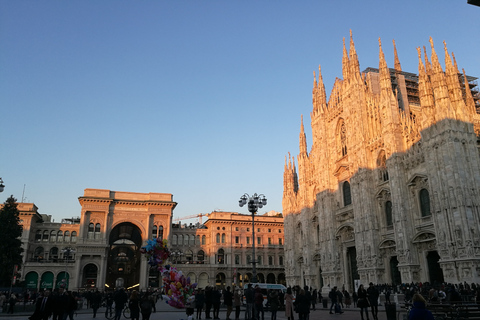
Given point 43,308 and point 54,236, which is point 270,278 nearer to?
point 54,236

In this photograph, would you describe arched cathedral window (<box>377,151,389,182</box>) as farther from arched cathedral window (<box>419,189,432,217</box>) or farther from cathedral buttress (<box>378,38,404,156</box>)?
arched cathedral window (<box>419,189,432,217</box>)

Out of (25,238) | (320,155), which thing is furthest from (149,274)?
(320,155)

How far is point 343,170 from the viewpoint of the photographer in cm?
4509

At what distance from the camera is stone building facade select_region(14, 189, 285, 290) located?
62.3 meters

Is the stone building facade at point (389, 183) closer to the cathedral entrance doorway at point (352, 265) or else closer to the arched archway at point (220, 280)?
the cathedral entrance doorway at point (352, 265)

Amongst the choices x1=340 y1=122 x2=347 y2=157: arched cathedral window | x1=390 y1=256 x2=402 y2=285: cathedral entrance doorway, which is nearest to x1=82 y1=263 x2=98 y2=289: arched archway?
x1=340 y1=122 x2=347 y2=157: arched cathedral window

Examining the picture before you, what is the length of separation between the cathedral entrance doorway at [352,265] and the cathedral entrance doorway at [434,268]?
10.6m

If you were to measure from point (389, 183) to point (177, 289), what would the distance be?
25179 millimetres

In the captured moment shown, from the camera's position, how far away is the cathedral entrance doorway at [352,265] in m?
41.9

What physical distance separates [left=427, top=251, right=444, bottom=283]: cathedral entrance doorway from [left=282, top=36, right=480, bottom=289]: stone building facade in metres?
0.08

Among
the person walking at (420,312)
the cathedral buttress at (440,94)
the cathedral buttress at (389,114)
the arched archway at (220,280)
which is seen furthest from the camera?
the arched archway at (220,280)

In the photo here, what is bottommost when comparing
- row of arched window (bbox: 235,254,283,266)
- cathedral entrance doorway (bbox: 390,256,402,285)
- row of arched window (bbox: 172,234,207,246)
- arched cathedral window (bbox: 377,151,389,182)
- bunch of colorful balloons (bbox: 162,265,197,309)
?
bunch of colorful balloons (bbox: 162,265,197,309)

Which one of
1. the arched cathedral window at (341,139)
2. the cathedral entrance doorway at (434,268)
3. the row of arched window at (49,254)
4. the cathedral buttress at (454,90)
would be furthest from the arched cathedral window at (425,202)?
the row of arched window at (49,254)

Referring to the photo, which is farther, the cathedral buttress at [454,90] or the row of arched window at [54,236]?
the row of arched window at [54,236]
